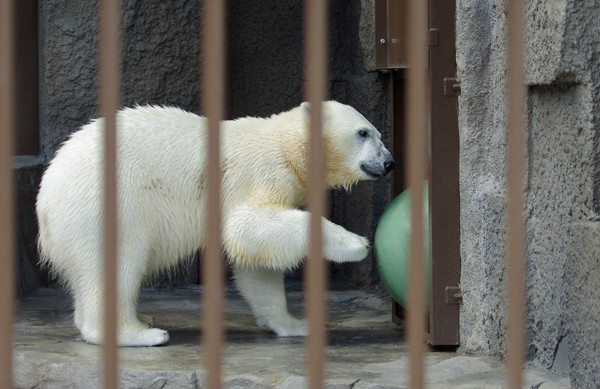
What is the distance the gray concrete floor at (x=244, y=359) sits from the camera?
318 cm

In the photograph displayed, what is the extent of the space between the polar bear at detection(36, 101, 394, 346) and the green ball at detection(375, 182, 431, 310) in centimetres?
20

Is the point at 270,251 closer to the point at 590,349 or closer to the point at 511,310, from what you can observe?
the point at 590,349

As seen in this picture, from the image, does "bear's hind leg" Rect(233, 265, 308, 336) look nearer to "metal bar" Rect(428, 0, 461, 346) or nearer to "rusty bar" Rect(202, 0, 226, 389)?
"metal bar" Rect(428, 0, 461, 346)

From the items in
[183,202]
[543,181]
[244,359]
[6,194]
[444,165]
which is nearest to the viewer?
[6,194]

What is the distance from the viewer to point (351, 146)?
13.5ft

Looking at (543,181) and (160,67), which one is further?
(160,67)

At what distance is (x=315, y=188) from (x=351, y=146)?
278cm

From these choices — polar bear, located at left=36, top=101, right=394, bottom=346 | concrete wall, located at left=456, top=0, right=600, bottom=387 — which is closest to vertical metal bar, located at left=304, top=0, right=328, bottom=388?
concrete wall, located at left=456, top=0, right=600, bottom=387

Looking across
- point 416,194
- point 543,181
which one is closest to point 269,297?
point 543,181

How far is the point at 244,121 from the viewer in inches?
163

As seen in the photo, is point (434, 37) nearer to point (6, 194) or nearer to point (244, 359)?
point (244, 359)

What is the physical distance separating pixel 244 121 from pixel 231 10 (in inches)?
64.9

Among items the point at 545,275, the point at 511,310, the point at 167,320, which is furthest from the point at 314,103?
the point at 167,320

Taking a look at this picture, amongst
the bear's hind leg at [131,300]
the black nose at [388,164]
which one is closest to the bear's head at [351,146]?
the black nose at [388,164]
